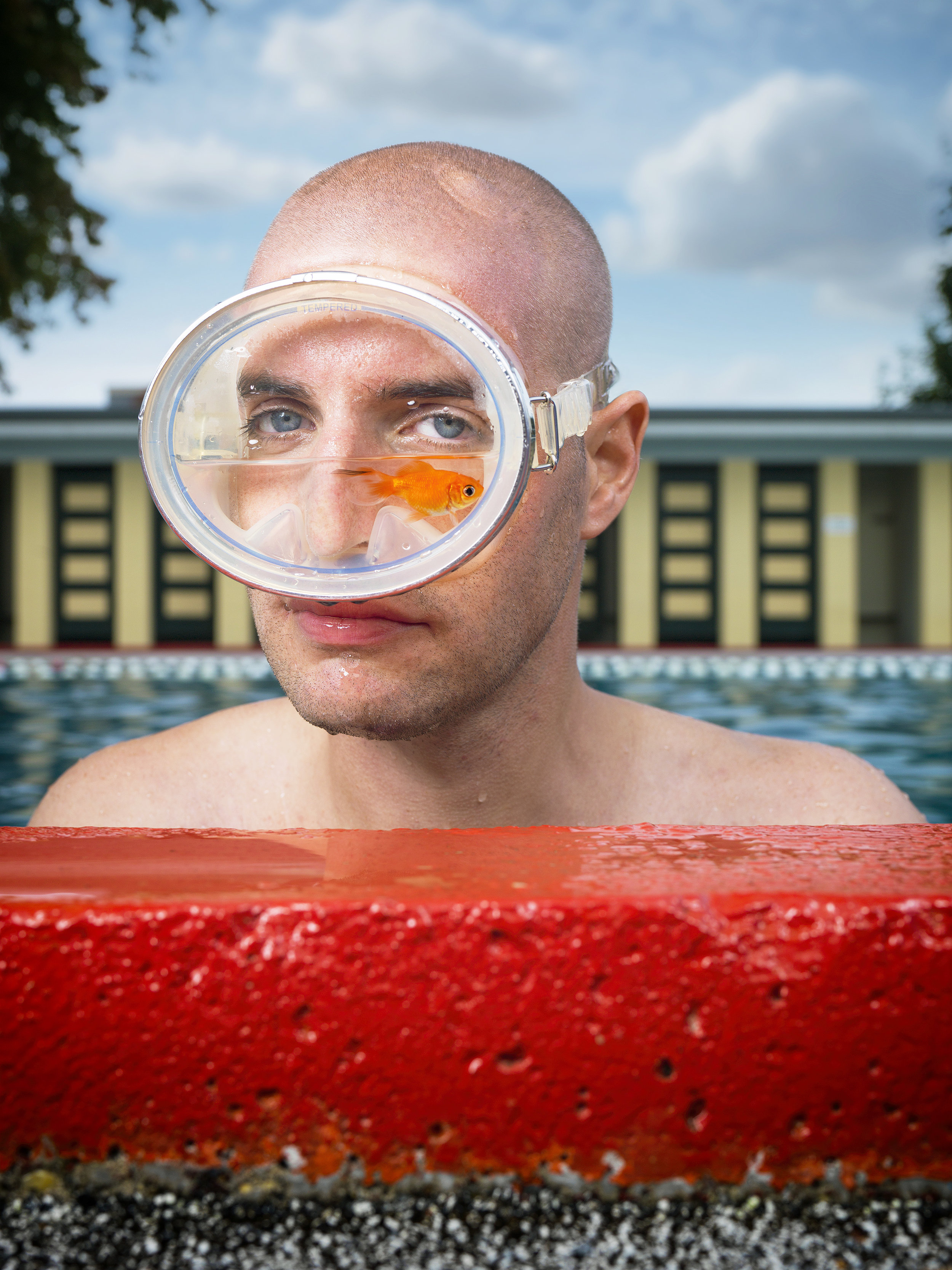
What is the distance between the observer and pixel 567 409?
185 centimetres

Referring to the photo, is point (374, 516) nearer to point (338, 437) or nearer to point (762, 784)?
point (338, 437)

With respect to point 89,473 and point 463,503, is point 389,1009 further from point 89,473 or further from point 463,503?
point 89,473

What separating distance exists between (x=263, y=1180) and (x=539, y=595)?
1.00 m

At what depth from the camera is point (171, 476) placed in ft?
5.51

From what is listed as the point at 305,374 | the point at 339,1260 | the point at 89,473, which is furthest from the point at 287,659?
the point at 89,473

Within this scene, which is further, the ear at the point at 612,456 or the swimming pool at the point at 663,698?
the swimming pool at the point at 663,698

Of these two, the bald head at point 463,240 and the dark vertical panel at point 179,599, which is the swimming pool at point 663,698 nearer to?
the dark vertical panel at point 179,599

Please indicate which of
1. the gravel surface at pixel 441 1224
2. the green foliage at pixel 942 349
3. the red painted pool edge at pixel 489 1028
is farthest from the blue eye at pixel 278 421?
the green foliage at pixel 942 349

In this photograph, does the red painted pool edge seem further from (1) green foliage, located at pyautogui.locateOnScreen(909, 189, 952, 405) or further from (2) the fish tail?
(1) green foliage, located at pyautogui.locateOnScreen(909, 189, 952, 405)

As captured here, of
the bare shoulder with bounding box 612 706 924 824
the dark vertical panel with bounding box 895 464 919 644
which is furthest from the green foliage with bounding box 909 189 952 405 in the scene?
the bare shoulder with bounding box 612 706 924 824

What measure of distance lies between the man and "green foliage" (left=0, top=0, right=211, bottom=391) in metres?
12.7

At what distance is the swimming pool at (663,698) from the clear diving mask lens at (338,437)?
6.44m

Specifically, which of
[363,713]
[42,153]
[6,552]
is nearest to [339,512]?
[363,713]

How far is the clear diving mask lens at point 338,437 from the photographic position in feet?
5.14
